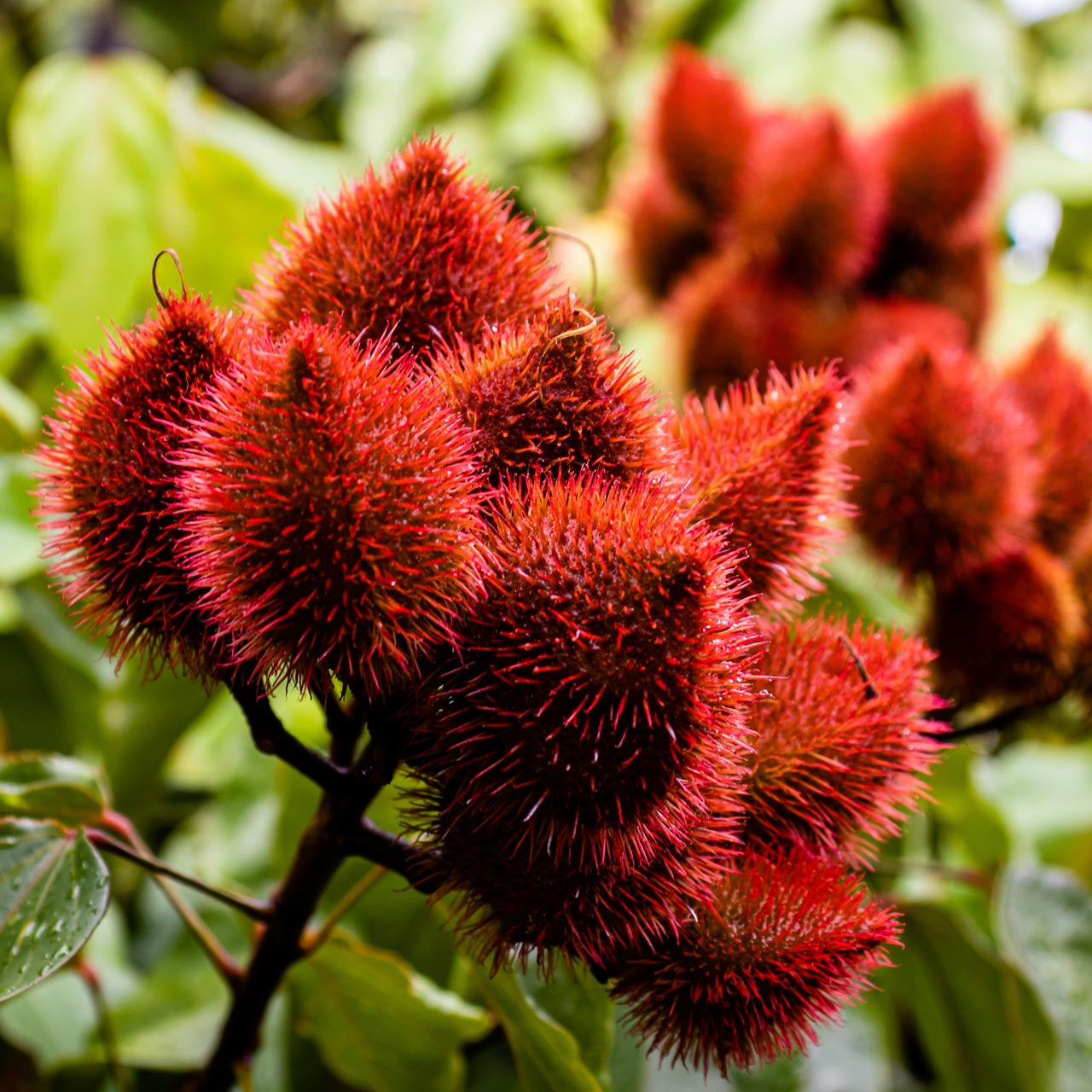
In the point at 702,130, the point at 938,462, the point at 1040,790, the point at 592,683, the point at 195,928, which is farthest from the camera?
the point at 1040,790

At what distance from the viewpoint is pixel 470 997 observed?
712 mm

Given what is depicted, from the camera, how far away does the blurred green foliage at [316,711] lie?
2.18 feet

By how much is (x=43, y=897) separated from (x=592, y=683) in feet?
1.02

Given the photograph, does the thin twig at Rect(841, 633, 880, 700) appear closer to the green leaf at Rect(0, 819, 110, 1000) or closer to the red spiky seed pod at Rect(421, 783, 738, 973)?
the red spiky seed pod at Rect(421, 783, 738, 973)

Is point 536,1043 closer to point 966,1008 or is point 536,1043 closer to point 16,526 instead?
point 966,1008

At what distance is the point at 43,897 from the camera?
1.66ft

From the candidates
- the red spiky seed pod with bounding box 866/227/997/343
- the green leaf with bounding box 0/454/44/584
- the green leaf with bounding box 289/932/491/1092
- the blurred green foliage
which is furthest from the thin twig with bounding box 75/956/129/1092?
the red spiky seed pod with bounding box 866/227/997/343

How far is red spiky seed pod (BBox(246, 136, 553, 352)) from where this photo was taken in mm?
462

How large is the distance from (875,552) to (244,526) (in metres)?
0.55

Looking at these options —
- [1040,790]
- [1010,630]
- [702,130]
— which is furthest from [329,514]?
[1040,790]

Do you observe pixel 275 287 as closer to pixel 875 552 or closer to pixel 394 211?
pixel 394 211

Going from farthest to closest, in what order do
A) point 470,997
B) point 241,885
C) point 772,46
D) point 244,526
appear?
point 772,46 → point 241,885 → point 470,997 → point 244,526

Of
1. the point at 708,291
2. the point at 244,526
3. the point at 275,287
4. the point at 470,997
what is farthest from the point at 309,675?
the point at 708,291

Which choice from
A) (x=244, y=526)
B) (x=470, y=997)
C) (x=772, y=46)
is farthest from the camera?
(x=772, y=46)
